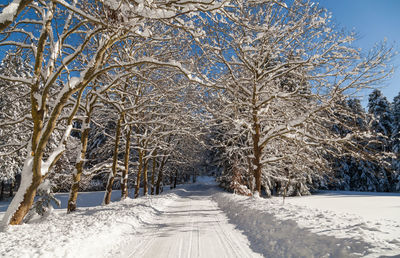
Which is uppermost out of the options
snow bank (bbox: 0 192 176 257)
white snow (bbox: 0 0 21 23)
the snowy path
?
white snow (bbox: 0 0 21 23)

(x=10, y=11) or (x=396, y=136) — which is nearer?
(x=10, y=11)

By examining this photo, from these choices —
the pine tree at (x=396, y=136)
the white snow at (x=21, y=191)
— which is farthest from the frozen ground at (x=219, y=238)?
the pine tree at (x=396, y=136)

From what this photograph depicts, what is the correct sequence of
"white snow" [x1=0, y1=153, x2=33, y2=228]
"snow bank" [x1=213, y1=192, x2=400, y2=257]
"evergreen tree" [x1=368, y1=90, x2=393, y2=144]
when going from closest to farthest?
"snow bank" [x1=213, y1=192, x2=400, y2=257] → "white snow" [x1=0, y1=153, x2=33, y2=228] → "evergreen tree" [x1=368, y1=90, x2=393, y2=144]

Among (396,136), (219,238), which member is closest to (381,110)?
(396,136)

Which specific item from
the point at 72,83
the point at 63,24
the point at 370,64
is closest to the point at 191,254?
the point at 72,83

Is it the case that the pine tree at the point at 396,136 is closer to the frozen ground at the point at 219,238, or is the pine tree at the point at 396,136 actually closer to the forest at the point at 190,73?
the forest at the point at 190,73

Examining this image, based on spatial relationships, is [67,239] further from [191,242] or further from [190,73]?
[190,73]

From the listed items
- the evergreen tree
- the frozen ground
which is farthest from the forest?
the evergreen tree

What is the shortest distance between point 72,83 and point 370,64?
999 centimetres

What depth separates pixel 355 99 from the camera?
Answer: 8.87 metres

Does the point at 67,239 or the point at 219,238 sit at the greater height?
the point at 67,239

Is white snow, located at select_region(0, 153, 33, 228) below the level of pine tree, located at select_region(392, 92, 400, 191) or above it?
below

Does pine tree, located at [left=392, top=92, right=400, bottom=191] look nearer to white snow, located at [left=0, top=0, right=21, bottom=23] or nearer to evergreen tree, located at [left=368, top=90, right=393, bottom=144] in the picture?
evergreen tree, located at [left=368, top=90, right=393, bottom=144]

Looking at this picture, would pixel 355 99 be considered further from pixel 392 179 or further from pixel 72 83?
pixel 392 179
